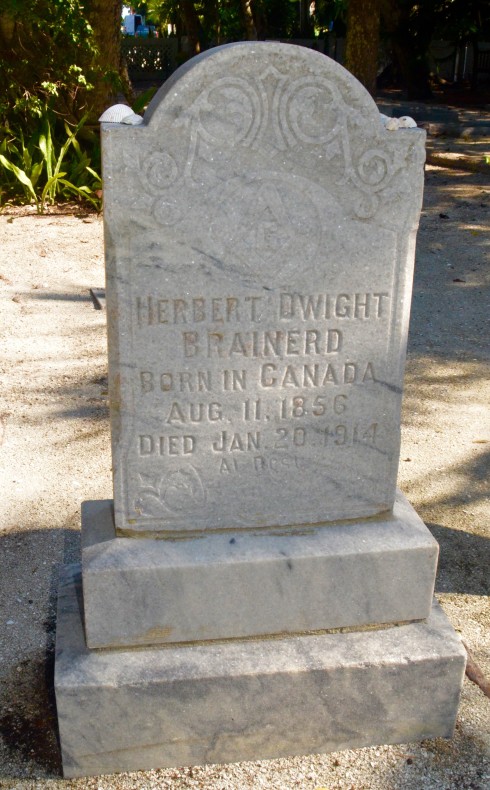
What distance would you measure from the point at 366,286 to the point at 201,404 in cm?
57

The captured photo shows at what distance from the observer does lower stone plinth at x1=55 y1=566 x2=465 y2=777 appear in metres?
2.42

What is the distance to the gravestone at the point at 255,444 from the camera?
7.12ft

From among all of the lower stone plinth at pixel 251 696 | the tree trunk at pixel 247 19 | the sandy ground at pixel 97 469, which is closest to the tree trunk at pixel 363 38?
the sandy ground at pixel 97 469

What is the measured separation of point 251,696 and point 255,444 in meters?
0.73

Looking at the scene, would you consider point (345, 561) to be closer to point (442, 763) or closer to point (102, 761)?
point (442, 763)

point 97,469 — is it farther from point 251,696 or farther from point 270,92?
point 270,92

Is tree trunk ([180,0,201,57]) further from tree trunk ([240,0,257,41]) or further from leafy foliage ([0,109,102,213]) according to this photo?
leafy foliage ([0,109,102,213])

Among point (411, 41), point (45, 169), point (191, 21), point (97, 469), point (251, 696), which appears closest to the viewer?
point (251, 696)

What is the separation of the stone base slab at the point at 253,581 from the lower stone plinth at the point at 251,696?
65 mm

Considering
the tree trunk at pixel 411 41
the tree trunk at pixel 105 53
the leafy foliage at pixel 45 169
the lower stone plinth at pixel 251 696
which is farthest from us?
the tree trunk at pixel 411 41

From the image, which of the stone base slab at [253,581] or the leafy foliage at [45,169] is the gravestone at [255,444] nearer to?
the stone base slab at [253,581]

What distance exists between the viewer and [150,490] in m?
2.45

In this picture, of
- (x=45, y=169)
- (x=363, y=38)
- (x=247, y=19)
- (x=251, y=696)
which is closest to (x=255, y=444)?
(x=251, y=696)

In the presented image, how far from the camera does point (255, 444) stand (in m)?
2.48
